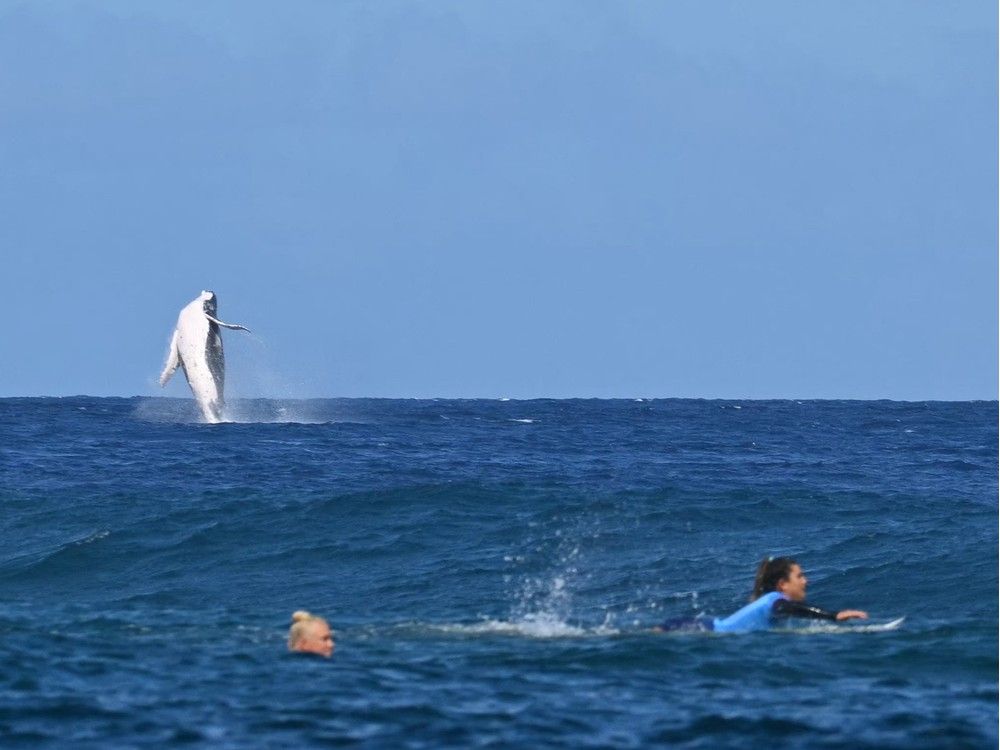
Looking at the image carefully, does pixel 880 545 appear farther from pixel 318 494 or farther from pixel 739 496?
pixel 318 494

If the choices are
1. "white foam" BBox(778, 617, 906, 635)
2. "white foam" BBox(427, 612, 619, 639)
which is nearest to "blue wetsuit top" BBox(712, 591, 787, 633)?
"white foam" BBox(778, 617, 906, 635)

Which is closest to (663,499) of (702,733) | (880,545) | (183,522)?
(880,545)

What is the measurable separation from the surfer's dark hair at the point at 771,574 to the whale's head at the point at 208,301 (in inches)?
1282

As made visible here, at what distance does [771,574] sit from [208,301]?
3306cm

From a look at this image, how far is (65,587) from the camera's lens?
2305 centimetres

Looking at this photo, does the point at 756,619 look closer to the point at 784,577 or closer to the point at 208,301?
the point at 784,577

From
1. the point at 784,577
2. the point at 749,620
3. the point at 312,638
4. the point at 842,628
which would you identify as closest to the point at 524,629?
the point at 749,620

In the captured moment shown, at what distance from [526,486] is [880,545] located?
8385mm

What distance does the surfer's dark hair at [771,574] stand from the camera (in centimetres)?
1555

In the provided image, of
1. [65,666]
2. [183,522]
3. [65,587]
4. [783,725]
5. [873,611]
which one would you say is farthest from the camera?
[183,522]

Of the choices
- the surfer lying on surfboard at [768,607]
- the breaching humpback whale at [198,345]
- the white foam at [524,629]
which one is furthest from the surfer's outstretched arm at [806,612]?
the breaching humpback whale at [198,345]

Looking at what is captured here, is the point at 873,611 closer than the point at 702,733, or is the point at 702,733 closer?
the point at 702,733

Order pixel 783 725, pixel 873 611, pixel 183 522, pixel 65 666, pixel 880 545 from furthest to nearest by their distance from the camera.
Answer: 1. pixel 183 522
2. pixel 880 545
3. pixel 873 611
4. pixel 65 666
5. pixel 783 725

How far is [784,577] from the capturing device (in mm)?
15578
